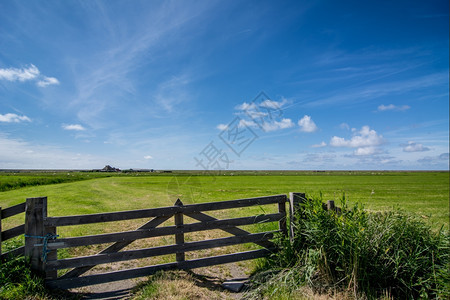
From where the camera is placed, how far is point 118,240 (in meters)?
5.21

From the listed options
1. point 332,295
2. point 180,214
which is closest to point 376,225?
point 332,295

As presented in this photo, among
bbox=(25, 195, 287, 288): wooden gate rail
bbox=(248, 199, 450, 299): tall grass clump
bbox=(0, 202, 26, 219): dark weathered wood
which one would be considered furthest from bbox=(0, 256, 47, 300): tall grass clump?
bbox=(248, 199, 450, 299): tall grass clump

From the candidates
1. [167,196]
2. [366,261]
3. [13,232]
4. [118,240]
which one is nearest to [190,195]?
[167,196]

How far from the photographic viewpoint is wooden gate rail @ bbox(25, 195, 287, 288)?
16.0 feet

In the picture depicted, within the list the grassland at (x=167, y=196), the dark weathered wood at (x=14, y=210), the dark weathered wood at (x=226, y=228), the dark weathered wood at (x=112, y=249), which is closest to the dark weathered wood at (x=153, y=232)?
the dark weathered wood at (x=226, y=228)

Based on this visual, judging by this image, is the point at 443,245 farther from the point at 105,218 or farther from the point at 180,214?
the point at 105,218

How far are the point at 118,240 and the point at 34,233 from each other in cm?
165

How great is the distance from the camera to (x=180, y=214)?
224 inches

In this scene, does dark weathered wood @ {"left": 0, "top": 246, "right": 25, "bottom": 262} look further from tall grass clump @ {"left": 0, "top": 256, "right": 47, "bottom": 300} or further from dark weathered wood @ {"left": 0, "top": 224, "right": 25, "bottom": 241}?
dark weathered wood @ {"left": 0, "top": 224, "right": 25, "bottom": 241}

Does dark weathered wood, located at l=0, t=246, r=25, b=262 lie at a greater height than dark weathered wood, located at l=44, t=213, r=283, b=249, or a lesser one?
lesser

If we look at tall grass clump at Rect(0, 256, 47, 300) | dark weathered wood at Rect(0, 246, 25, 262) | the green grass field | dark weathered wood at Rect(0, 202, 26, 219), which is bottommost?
the green grass field

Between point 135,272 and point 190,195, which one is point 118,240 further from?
point 190,195

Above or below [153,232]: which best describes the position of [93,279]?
below

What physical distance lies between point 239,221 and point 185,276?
1788 millimetres
